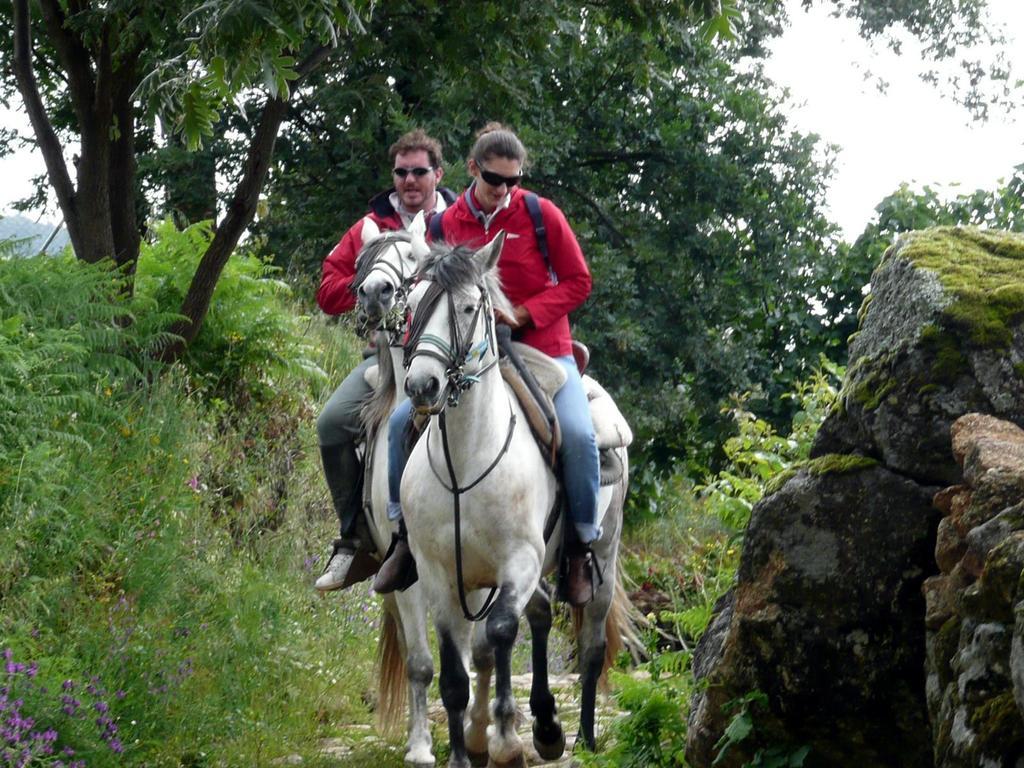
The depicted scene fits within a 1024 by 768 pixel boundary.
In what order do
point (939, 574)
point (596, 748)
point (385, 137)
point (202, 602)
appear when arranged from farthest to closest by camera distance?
point (385, 137) < point (202, 602) < point (596, 748) < point (939, 574)

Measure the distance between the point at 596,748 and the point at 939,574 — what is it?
335 cm

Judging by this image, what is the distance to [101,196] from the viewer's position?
36.2ft

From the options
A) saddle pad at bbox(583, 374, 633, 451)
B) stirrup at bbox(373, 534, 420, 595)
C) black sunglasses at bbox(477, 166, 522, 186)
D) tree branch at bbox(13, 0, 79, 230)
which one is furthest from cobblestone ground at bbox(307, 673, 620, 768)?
tree branch at bbox(13, 0, 79, 230)

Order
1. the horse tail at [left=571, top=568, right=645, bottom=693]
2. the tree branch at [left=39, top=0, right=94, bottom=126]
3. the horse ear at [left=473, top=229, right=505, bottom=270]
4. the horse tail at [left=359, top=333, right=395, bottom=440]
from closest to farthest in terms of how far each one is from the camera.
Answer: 1. the horse ear at [left=473, top=229, right=505, bottom=270]
2. the horse tail at [left=359, top=333, right=395, bottom=440]
3. the horse tail at [left=571, top=568, right=645, bottom=693]
4. the tree branch at [left=39, top=0, right=94, bottom=126]

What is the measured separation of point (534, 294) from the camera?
815 centimetres

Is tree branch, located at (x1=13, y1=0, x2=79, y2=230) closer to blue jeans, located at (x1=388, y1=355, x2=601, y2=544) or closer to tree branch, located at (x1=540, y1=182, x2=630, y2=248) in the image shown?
blue jeans, located at (x1=388, y1=355, x2=601, y2=544)

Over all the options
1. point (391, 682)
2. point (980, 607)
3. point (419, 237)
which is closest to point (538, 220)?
point (419, 237)

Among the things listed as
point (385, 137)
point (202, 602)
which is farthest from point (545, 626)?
point (385, 137)

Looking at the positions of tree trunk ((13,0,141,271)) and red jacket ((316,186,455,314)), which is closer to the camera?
red jacket ((316,186,455,314))

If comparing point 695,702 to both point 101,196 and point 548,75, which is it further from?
point 548,75

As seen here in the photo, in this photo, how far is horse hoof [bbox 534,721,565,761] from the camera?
8.06m

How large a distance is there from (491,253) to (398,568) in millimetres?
1755

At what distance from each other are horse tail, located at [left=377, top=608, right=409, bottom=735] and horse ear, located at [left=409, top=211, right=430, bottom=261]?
2.22 meters

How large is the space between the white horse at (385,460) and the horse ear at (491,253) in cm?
34
